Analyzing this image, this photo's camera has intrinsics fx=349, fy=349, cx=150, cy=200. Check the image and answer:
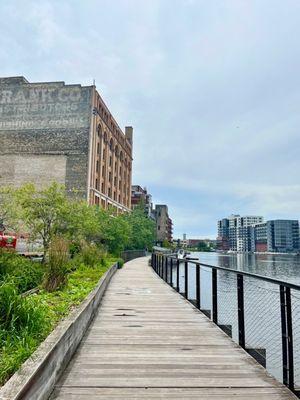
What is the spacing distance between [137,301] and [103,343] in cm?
443

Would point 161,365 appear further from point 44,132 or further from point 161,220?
point 161,220

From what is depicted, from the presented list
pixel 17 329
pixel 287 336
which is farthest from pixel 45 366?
pixel 287 336

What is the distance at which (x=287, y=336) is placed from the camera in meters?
3.96

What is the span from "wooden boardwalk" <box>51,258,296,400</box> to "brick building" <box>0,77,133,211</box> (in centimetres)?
3946

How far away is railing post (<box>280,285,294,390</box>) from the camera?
3.82 metres

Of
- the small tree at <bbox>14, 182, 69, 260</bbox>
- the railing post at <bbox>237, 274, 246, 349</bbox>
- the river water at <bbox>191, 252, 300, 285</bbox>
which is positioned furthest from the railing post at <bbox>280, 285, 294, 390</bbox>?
the river water at <bbox>191, 252, 300, 285</bbox>

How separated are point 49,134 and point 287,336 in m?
46.7

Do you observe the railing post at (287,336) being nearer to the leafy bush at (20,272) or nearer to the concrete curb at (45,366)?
the concrete curb at (45,366)

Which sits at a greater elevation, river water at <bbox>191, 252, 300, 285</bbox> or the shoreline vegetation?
the shoreline vegetation

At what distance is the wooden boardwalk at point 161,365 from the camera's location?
3.52m

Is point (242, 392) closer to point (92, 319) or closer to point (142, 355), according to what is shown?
point (142, 355)

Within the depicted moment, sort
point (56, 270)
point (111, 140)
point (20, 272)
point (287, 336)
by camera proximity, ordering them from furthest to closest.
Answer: point (111, 140) < point (20, 272) < point (56, 270) < point (287, 336)

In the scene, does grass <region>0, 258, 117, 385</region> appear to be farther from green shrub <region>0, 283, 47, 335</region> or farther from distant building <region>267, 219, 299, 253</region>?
distant building <region>267, 219, 299, 253</region>

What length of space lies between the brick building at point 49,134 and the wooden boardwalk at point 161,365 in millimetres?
39458
